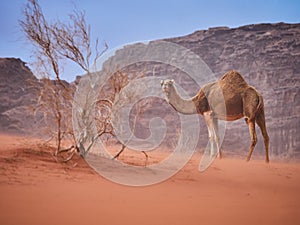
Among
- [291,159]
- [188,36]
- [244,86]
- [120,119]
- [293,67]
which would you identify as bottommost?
[291,159]

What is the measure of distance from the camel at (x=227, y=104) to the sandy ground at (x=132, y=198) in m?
3.09

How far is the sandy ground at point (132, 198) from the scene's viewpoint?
3.38 m

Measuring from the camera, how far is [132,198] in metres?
4.30

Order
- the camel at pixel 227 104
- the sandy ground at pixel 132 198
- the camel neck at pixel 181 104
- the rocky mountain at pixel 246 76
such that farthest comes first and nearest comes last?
the rocky mountain at pixel 246 76 → the camel neck at pixel 181 104 → the camel at pixel 227 104 → the sandy ground at pixel 132 198

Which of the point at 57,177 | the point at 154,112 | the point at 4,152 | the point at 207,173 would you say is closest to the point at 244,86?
the point at 207,173

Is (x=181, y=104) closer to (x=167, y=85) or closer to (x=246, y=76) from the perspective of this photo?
(x=167, y=85)

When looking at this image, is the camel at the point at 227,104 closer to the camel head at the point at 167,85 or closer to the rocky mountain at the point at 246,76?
the camel head at the point at 167,85

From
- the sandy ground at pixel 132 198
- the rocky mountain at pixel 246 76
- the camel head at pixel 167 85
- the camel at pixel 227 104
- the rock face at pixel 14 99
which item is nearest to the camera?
the sandy ground at pixel 132 198

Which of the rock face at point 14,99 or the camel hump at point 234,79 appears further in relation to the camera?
the rock face at point 14,99

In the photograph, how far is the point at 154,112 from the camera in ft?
100

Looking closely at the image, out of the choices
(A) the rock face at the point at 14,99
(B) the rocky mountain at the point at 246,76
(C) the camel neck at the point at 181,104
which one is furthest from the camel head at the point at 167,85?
(A) the rock face at the point at 14,99

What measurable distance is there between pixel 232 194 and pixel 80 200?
2.66 metres

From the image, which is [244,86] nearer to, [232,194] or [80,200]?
[232,194]

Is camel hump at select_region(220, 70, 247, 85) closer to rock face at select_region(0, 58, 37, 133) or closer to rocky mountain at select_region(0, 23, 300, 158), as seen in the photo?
rocky mountain at select_region(0, 23, 300, 158)
